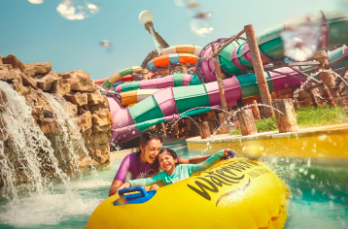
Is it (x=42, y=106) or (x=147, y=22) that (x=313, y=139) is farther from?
(x=147, y=22)

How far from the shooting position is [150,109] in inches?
319

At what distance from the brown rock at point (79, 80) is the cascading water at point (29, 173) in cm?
75

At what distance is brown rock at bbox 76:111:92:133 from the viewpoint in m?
5.01

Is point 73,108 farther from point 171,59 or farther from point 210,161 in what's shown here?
point 171,59

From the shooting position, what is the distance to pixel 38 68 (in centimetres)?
427

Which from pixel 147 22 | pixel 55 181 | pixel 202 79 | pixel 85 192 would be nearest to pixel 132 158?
pixel 85 192

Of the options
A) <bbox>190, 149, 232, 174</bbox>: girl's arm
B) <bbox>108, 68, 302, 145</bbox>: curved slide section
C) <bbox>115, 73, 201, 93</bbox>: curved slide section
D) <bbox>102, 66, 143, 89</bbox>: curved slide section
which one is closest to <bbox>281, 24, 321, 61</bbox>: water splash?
<bbox>190, 149, 232, 174</bbox>: girl's arm

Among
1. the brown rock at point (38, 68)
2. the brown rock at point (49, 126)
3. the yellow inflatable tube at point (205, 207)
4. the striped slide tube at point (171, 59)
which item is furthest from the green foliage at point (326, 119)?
the striped slide tube at point (171, 59)

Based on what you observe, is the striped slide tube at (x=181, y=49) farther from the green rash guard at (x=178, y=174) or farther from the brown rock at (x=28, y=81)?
the green rash guard at (x=178, y=174)

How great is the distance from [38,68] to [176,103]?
4857 millimetres

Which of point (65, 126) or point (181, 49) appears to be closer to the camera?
point (65, 126)

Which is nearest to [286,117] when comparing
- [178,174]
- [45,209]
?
Result: [178,174]

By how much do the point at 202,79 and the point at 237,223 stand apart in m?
9.50

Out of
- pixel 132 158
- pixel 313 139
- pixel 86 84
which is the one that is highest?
pixel 86 84
